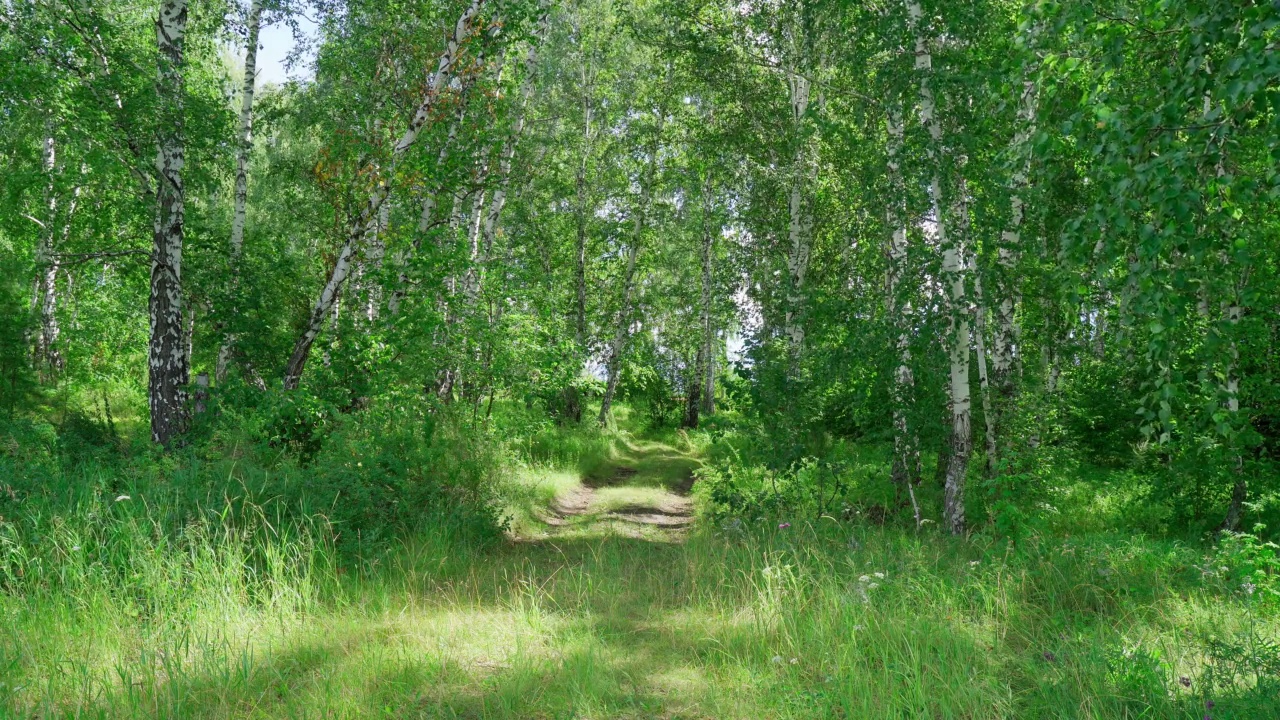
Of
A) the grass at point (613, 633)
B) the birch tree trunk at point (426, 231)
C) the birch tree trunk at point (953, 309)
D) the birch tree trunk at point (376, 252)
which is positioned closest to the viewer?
the grass at point (613, 633)

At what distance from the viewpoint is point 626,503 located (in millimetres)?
12148

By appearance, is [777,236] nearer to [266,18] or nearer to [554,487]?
[554,487]

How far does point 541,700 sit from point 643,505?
8.38 m

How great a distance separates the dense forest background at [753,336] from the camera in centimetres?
334

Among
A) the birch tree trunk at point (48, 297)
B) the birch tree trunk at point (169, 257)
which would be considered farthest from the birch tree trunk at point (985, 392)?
the birch tree trunk at point (48, 297)

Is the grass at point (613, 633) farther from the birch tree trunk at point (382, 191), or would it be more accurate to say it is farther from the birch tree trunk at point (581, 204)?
the birch tree trunk at point (581, 204)

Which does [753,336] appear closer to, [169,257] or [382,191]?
[382,191]

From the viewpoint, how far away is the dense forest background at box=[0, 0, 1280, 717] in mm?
3344

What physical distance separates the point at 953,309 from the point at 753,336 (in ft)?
9.84

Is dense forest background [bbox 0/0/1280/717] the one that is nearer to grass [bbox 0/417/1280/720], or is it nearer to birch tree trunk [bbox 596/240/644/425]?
grass [bbox 0/417/1280/720]

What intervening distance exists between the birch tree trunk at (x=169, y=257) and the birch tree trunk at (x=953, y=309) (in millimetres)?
8443

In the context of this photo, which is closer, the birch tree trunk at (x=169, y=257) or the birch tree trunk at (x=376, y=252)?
the birch tree trunk at (x=169, y=257)

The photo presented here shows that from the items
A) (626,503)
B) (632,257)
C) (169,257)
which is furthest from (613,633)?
(632,257)

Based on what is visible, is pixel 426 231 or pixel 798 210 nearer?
pixel 426 231
